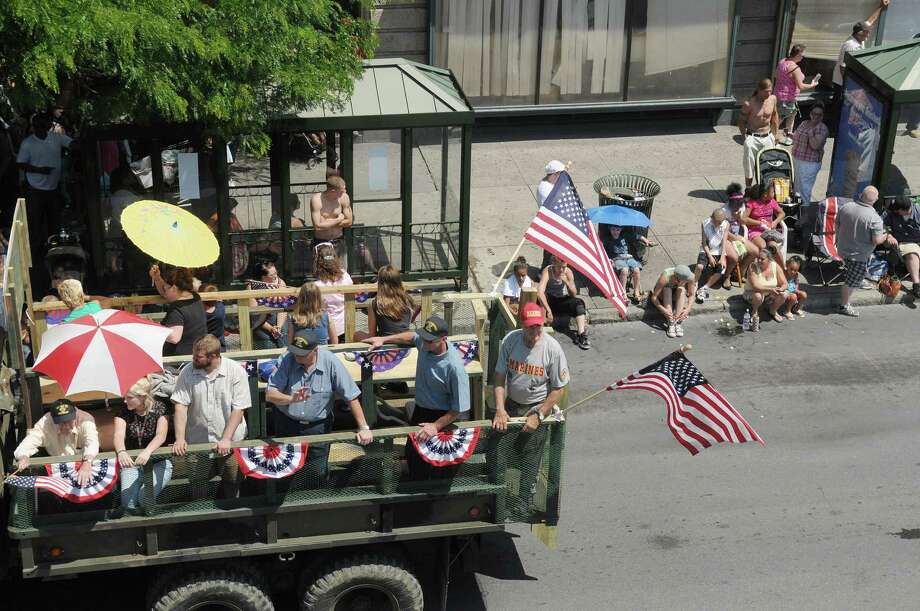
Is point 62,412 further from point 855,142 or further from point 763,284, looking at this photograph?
point 855,142

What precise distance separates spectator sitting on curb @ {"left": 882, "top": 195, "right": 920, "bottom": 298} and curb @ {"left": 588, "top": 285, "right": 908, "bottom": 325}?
383 mm

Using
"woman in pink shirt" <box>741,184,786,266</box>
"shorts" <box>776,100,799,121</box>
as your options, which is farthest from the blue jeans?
"shorts" <box>776,100,799,121</box>

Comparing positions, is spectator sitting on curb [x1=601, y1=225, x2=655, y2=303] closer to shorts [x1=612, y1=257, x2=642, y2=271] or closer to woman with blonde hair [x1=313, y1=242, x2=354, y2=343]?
shorts [x1=612, y1=257, x2=642, y2=271]

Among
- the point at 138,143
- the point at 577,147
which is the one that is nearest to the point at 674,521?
the point at 138,143

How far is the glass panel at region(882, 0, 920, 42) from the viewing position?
19531 mm

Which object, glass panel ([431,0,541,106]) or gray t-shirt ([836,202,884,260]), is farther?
glass panel ([431,0,541,106])

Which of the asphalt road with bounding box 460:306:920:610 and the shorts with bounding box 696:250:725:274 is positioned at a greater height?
the shorts with bounding box 696:250:725:274

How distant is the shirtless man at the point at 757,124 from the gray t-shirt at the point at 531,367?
8194 millimetres

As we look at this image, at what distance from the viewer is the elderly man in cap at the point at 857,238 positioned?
13.9 metres

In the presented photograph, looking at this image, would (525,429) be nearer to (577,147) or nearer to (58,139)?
(58,139)

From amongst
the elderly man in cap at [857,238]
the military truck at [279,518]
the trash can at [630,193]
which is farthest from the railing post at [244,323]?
the elderly man in cap at [857,238]

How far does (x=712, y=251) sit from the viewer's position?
14.2 m

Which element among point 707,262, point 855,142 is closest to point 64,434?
point 707,262

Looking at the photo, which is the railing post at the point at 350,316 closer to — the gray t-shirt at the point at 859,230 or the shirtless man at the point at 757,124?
the gray t-shirt at the point at 859,230
